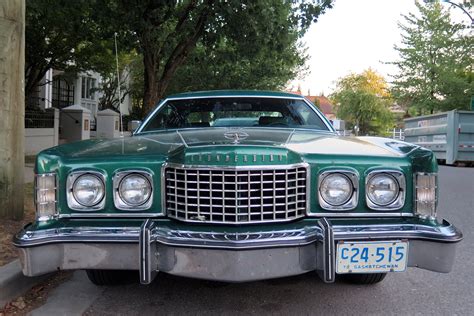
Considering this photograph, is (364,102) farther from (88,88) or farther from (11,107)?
(11,107)

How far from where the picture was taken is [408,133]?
915 inches

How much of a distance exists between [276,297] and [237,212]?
1.12 metres

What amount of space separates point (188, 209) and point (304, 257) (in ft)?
2.38

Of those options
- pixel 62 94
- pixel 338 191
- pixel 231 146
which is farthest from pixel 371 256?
pixel 62 94

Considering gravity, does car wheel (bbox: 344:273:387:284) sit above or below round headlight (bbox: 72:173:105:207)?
below

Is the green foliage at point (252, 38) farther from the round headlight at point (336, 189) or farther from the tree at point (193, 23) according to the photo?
the round headlight at point (336, 189)

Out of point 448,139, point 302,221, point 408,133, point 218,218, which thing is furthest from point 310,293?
point 408,133

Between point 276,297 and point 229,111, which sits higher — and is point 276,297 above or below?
below

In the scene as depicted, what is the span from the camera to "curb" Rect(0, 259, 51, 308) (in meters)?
3.38

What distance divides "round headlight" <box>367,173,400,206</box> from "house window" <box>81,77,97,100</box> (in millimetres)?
25299

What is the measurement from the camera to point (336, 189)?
9.64 ft

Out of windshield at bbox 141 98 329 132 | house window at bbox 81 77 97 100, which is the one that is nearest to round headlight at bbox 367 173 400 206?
windshield at bbox 141 98 329 132

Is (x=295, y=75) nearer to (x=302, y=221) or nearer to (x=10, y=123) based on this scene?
(x=10, y=123)

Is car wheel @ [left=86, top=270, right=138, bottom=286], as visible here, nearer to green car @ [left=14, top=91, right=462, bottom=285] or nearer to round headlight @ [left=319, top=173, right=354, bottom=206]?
green car @ [left=14, top=91, right=462, bottom=285]
